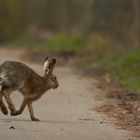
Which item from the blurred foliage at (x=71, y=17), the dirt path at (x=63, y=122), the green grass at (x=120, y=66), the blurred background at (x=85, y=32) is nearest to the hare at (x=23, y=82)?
the dirt path at (x=63, y=122)

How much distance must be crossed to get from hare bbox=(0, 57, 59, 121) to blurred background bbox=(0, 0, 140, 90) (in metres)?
6.50

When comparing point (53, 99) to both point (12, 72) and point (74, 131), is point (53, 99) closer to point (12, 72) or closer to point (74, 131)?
point (12, 72)

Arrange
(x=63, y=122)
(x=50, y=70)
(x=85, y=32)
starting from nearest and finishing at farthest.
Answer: (x=63, y=122) → (x=50, y=70) → (x=85, y=32)

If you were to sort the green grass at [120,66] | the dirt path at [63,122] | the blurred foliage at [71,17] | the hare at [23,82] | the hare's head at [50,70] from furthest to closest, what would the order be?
1. the blurred foliage at [71,17]
2. the green grass at [120,66]
3. the hare's head at [50,70]
4. the hare at [23,82]
5. the dirt path at [63,122]

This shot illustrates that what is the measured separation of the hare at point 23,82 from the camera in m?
14.5

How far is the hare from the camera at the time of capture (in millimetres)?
14539

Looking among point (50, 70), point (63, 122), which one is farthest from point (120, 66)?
point (63, 122)

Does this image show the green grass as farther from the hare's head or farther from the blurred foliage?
the hare's head

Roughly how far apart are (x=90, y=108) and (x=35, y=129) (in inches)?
145

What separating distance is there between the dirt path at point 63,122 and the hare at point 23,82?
257mm

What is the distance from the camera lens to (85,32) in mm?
41688

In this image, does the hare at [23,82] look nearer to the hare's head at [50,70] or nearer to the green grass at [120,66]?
the hare's head at [50,70]

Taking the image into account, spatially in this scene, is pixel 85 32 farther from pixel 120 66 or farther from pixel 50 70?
pixel 50 70

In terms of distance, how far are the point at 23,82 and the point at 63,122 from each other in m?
1.05
